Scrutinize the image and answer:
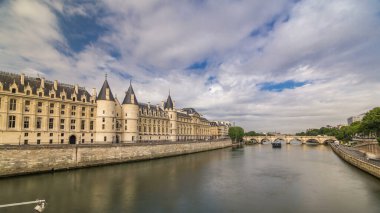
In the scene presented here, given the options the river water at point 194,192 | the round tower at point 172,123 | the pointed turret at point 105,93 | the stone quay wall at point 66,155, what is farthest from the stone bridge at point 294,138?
the pointed turret at point 105,93

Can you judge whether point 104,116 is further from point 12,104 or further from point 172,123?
point 172,123

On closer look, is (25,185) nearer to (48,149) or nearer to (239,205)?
(48,149)

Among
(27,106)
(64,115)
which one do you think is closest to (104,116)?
(64,115)

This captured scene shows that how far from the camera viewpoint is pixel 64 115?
4497 centimetres

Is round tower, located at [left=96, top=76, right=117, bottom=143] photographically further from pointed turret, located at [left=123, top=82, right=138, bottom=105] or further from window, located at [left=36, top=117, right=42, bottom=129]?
window, located at [left=36, top=117, right=42, bottom=129]

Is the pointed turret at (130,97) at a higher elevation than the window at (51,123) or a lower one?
higher

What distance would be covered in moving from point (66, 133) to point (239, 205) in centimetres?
3856

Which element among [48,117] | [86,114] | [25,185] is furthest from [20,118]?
[25,185]

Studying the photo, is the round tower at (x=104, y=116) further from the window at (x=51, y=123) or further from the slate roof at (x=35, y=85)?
the window at (x=51, y=123)

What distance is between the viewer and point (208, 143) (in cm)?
8419

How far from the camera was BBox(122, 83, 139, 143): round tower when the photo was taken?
2228 inches

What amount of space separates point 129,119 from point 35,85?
21141 millimetres

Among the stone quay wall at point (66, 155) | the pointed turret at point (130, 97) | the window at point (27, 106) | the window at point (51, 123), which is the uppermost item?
the pointed turret at point (130, 97)

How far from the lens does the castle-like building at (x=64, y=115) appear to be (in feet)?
124
